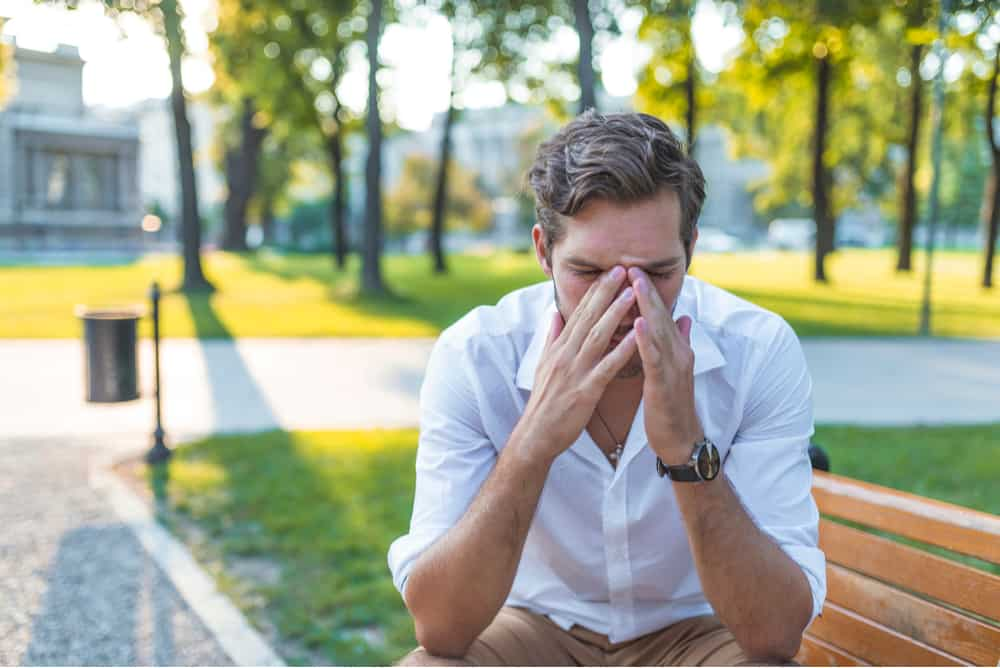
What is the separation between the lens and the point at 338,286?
24.2 m

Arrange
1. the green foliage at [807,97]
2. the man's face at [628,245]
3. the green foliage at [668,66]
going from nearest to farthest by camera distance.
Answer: the man's face at [628,245] → the green foliage at [807,97] → the green foliage at [668,66]

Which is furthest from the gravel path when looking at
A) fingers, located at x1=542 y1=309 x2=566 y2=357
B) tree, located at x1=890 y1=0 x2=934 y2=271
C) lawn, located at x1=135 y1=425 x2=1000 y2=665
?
tree, located at x1=890 y1=0 x2=934 y2=271

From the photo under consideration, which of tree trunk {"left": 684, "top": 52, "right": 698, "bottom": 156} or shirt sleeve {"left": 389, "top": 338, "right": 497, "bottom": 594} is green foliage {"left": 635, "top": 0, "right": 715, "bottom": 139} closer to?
Result: tree trunk {"left": 684, "top": 52, "right": 698, "bottom": 156}

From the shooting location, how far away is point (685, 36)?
71.7 feet

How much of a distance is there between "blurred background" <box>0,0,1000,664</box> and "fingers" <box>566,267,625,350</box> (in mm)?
491

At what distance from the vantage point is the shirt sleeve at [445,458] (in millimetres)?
2283

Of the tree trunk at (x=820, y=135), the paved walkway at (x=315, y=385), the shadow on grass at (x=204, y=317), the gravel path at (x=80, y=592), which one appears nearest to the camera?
the gravel path at (x=80, y=592)

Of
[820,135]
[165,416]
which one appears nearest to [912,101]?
[820,135]

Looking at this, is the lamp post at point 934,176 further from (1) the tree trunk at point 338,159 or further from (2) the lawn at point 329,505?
(1) the tree trunk at point 338,159

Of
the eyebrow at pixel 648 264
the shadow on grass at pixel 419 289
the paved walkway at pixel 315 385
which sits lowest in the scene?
the shadow on grass at pixel 419 289

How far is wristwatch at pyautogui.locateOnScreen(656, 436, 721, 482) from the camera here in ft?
7.04

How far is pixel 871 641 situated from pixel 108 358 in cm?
551

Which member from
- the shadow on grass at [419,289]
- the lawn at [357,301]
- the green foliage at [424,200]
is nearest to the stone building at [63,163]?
the shadow on grass at [419,289]

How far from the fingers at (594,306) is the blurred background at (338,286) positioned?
0.49m
